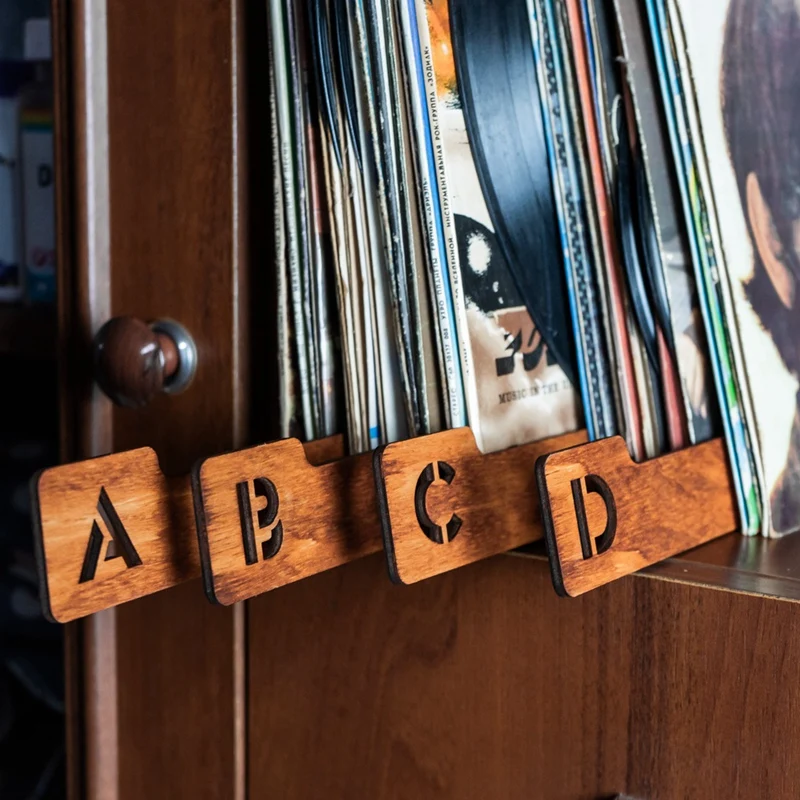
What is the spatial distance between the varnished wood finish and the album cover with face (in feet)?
1.27

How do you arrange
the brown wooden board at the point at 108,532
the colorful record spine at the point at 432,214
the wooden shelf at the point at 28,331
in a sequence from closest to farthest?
1. the brown wooden board at the point at 108,532
2. the colorful record spine at the point at 432,214
3. the wooden shelf at the point at 28,331

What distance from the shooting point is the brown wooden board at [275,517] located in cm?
46

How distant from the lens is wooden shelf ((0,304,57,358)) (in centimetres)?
70

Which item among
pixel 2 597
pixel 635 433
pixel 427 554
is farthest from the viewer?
pixel 2 597

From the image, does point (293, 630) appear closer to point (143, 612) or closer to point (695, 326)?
point (143, 612)

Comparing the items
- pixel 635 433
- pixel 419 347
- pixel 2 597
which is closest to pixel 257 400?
pixel 419 347

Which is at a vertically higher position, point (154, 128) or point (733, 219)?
point (154, 128)

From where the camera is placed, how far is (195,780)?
672 mm

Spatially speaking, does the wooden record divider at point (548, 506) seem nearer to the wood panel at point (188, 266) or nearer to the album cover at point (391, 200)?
the album cover at point (391, 200)

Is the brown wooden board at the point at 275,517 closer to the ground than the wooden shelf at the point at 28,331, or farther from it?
closer to the ground

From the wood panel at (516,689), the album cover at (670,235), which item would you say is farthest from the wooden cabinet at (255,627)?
the album cover at (670,235)

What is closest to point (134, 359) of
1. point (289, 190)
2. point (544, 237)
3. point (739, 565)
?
point (289, 190)

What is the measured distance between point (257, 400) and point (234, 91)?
21 cm

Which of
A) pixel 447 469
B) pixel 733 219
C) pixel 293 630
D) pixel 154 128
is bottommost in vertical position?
pixel 293 630
